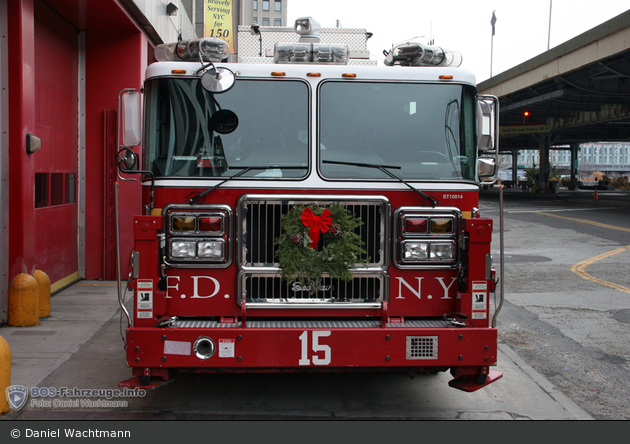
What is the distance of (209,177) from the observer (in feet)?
14.8

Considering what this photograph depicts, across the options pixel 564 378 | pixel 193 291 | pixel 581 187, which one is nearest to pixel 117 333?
pixel 193 291

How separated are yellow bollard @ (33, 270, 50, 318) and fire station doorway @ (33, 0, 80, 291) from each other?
0.81 metres

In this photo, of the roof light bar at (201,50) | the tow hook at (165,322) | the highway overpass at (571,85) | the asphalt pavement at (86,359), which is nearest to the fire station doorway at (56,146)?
the asphalt pavement at (86,359)

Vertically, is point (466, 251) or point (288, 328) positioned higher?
point (466, 251)

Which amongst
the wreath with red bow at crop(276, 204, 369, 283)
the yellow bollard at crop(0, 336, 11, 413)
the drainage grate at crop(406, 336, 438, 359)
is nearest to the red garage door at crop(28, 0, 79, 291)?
the yellow bollard at crop(0, 336, 11, 413)

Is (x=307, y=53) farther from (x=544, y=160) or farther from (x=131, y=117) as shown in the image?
(x=544, y=160)

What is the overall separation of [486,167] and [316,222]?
160 centimetres

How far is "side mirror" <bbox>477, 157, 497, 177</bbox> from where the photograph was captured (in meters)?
4.91

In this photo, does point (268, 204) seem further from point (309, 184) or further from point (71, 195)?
point (71, 195)

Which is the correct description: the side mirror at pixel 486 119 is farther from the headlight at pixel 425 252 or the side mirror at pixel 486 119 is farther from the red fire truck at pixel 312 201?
the headlight at pixel 425 252

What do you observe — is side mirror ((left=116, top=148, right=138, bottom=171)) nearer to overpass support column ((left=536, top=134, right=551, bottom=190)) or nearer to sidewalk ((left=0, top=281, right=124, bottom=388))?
sidewalk ((left=0, top=281, right=124, bottom=388))

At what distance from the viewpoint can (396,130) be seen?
4.68 m

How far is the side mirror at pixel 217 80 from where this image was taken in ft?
14.6

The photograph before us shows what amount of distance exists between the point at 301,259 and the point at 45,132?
19.6 feet
